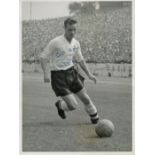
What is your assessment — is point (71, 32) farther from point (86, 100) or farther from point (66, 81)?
point (86, 100)

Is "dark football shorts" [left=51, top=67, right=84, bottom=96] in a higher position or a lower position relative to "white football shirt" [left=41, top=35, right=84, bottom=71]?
lower

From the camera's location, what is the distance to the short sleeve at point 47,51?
3.75 m

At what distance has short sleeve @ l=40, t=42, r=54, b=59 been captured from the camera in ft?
12.3

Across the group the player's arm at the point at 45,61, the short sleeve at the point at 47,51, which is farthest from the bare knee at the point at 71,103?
the short sleeve at the point at 47,51

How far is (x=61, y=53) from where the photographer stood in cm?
376

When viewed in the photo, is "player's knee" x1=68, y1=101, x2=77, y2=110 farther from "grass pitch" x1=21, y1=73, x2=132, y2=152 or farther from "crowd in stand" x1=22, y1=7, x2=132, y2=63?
"crowd in stand" x1=22, y1=7, x2=132, y2=63

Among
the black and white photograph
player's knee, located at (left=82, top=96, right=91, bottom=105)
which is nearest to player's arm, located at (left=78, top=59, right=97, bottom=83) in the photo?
Answer: the black and white photograph

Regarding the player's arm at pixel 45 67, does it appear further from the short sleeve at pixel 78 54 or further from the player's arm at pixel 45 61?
the short sleeve at pixel 78 54

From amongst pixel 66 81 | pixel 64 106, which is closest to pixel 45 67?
pixel 66 81

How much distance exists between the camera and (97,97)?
12.3ft

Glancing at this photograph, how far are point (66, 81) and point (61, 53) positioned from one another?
0.17m
